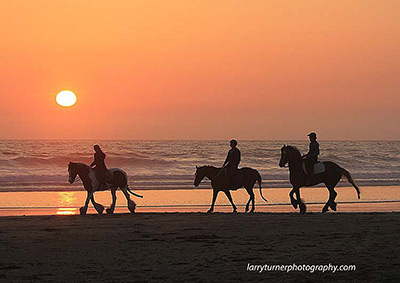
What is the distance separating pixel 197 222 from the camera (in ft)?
50.5

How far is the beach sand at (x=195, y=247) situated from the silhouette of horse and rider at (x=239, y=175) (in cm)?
197

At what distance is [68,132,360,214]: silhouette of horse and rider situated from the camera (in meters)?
18.1

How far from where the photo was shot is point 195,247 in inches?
452

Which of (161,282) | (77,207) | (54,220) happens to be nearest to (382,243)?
(161,282)

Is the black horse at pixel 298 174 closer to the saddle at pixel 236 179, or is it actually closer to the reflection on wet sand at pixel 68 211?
the saddle at pixel 236 179

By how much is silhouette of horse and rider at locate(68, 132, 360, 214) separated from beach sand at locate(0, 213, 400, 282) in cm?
197

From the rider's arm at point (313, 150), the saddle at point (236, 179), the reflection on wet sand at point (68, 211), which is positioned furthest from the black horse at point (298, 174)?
the reflection on wet sand at point (68, 211)

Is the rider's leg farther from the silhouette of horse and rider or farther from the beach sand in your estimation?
the beach sand

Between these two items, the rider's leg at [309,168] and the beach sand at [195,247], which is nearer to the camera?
the beach sand at [195,247]

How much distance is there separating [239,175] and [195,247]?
8.20 metres

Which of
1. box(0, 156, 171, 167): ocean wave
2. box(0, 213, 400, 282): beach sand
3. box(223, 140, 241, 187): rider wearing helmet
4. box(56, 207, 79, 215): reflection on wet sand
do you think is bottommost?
box(0, 156, 171, 167): ocean wave

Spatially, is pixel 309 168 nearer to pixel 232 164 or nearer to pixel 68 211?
pixel 232 164

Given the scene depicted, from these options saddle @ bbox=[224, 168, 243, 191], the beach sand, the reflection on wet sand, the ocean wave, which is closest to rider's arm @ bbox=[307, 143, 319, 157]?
the beach sand

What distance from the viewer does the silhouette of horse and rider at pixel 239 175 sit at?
18125 millimetres
